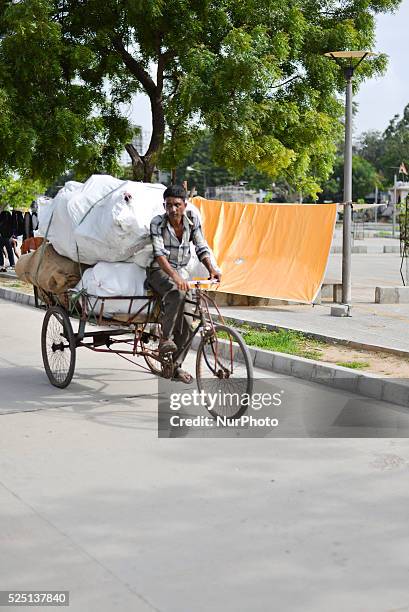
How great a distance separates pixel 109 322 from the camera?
729 cm

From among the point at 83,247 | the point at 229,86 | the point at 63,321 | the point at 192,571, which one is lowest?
the point at 192,571

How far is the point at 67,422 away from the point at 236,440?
130 cm

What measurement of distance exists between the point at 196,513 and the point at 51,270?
361 cm

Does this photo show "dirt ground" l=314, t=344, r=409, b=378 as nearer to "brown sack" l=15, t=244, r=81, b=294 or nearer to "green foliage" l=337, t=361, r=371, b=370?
"green foliage" l=337, t=361, r=371, b=370

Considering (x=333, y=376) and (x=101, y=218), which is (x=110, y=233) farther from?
(x=333, y=376)

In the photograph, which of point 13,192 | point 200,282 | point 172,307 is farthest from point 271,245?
point 13,192

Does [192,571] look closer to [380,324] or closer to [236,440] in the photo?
[236,440]

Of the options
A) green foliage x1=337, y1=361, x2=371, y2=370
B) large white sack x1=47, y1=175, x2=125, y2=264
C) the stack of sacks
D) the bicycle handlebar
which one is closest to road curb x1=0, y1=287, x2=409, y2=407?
green foliage x1=337, y1=361, x2=371, y2=370

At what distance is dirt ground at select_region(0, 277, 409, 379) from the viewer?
7975mm

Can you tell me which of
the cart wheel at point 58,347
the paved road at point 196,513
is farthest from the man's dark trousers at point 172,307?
the cart wheel at point 58,347

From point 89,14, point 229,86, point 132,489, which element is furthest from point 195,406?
point 89,14

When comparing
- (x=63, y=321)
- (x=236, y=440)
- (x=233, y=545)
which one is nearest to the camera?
(x=233, y=545)

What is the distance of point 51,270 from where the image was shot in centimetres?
769

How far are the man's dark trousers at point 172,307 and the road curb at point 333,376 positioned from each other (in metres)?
0.25
